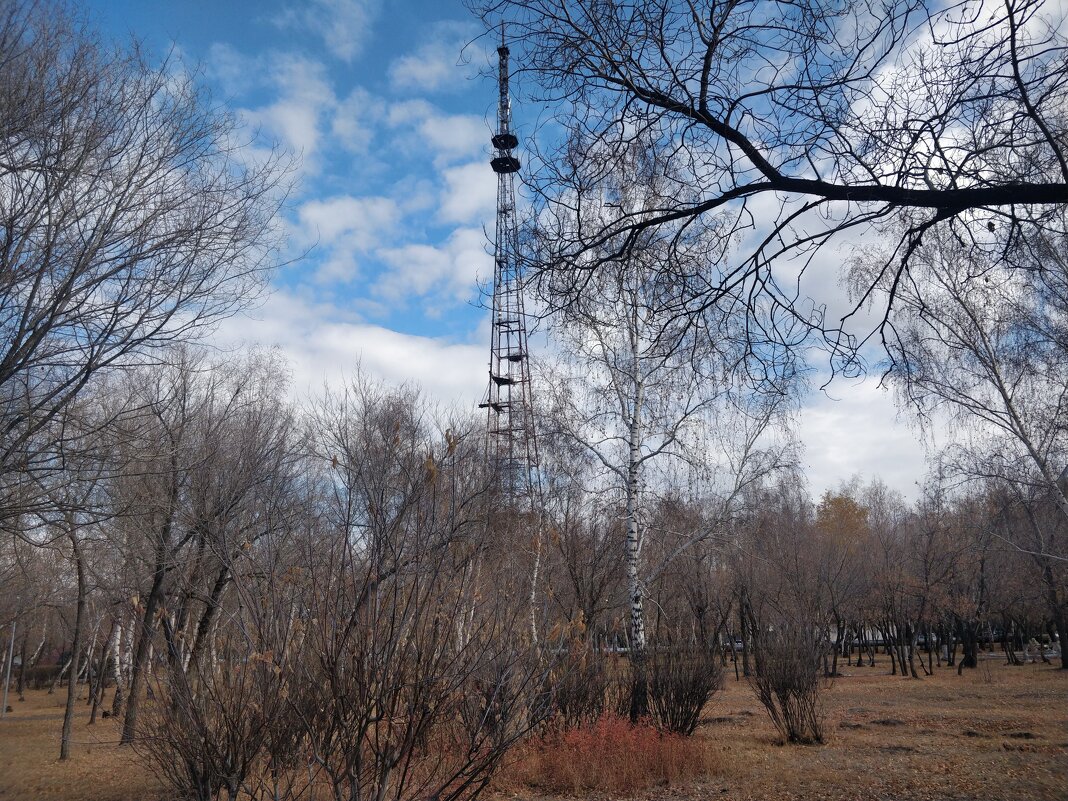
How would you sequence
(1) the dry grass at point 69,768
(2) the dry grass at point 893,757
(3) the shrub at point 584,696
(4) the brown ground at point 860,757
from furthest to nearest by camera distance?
(3) the shrub at point 584,696 → (1) the dry grass at point 69,768 → (4) the brown ground at point 860,757 → (2) the dry grass at point 893,757

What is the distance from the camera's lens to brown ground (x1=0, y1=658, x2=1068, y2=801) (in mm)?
7980

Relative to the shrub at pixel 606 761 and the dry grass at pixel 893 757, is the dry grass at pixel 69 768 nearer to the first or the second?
the shrub at pixel 606 761

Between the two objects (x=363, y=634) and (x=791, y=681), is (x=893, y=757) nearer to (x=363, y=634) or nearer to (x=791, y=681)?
(x=791, y=681)

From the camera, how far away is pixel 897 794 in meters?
7.64

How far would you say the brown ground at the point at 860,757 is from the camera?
7.98 meters

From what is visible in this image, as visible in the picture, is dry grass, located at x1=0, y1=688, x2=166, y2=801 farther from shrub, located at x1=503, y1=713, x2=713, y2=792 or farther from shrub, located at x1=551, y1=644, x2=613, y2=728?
shrub, located at x1=551, y1=644, x2=613, y2=728

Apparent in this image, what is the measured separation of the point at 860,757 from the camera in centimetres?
986

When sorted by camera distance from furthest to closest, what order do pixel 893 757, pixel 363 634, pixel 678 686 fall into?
pixel 678 686
pixel 893 757
pixel 363 634

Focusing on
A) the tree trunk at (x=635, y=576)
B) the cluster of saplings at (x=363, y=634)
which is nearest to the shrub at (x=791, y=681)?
the cluster of saplings at (x=363, y=634)

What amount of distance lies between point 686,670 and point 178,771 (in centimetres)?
736

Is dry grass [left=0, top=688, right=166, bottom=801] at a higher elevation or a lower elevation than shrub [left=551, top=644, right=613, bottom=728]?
lower

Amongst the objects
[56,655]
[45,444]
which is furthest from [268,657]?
[56,655]

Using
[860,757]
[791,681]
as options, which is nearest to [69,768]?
[791,681]

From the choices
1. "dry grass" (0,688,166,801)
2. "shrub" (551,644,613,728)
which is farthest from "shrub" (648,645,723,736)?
"dry grass" (0,688,166,801)
